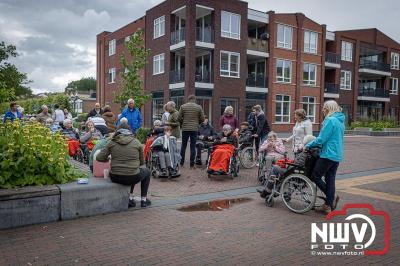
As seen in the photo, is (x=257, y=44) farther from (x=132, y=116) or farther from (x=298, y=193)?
(x=298, y=193)

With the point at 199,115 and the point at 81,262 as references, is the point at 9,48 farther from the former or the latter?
the point at 199,115

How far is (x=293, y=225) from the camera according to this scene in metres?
5.54

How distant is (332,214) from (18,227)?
4.93 m

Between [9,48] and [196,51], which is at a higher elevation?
[196,51]

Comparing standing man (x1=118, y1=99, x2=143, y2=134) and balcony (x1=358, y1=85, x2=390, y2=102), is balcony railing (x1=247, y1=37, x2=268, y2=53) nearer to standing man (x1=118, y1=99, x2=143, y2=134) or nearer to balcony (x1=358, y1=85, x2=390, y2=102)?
balcony (x1=358, y1=85, x2=390, y2=102)

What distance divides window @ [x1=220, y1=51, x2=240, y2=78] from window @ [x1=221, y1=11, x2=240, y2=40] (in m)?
1.43


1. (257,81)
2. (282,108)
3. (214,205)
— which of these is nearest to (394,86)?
(282,108)

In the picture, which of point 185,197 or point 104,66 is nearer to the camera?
point 185,197

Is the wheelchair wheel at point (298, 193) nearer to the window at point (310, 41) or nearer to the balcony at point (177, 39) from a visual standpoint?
the balcony at point (177, 39)

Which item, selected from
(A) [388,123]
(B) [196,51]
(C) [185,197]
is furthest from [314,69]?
(C) [185,197]

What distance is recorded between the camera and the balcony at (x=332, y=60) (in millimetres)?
36847

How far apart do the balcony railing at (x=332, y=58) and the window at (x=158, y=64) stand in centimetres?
1752

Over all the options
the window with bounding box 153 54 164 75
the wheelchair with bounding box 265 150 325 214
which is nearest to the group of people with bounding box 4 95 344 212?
the wheelchair with bounding box 265 150 325 214

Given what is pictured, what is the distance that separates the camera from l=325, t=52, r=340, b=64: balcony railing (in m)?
37.0
